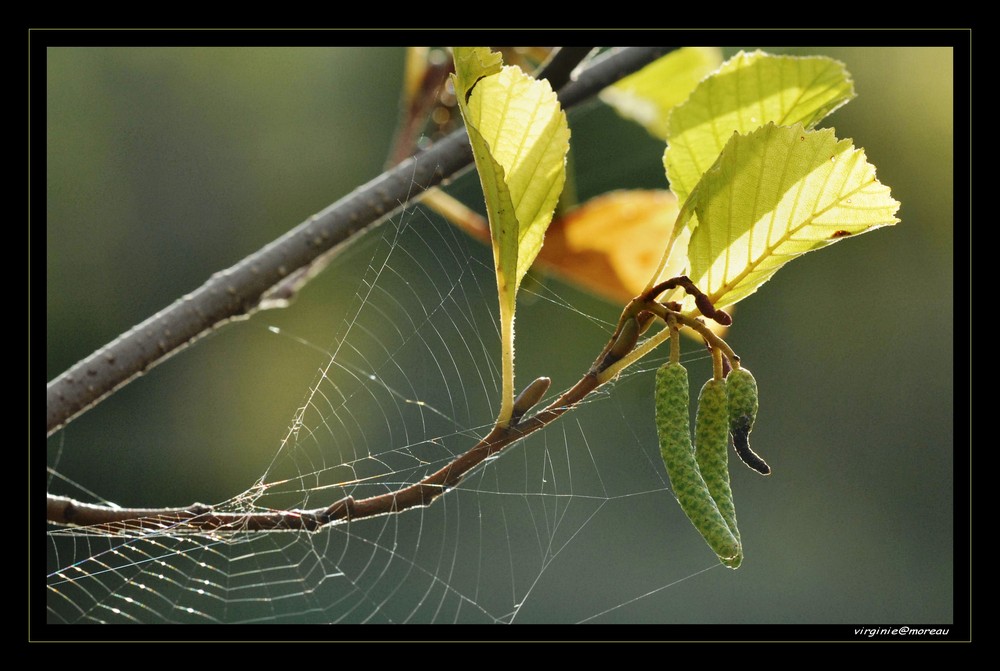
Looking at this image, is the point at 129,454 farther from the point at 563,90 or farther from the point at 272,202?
the point at 563,90

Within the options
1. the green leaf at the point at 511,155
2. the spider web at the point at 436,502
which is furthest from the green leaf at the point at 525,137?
the spider web at the point at 436,502

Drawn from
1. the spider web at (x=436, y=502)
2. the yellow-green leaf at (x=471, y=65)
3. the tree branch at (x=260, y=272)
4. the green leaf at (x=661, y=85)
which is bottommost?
the spider web at (x=436, y=502)

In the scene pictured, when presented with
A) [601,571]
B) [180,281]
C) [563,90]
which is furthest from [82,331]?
[563,90]

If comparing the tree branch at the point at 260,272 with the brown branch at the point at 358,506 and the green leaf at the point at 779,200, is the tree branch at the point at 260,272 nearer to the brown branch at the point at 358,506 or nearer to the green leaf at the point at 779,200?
the brown branch at the point at 358,506

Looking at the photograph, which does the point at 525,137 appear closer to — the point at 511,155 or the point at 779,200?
the point at 511,155

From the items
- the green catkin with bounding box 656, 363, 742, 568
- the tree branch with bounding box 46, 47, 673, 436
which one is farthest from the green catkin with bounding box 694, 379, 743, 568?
the tree branch with bounding box 46, 47, 673, 436

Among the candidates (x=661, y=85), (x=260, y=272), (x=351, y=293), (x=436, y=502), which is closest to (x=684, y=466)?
(x=260, y=272)

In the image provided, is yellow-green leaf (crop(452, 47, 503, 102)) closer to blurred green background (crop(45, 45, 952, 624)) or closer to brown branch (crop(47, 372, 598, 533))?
brown branch (crop(47, 372, 598, 533))
